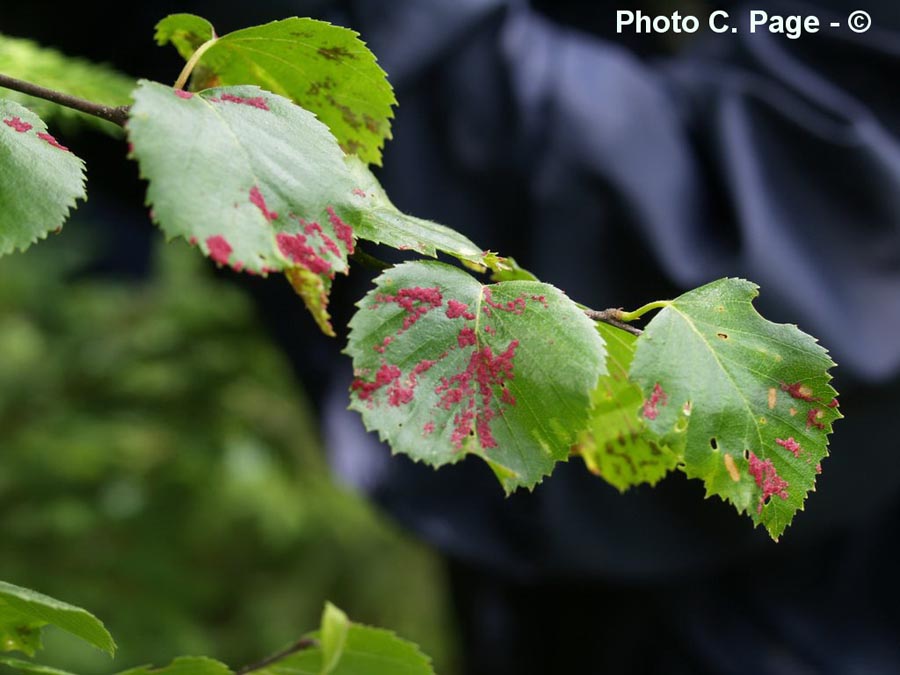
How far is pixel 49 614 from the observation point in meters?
0.29

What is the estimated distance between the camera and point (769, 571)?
4.68ft

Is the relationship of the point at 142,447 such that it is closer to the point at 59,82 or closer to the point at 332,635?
the point at 59,82

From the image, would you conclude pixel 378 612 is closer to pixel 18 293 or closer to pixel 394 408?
pixel 18 293

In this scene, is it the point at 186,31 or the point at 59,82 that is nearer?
the point at 186,31

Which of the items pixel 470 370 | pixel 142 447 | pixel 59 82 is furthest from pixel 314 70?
pixel 142 447

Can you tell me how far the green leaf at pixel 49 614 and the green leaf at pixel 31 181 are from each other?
3.8 inches

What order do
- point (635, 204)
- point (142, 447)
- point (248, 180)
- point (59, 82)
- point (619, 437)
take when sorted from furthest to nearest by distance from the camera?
point (142, 447) → point (635, 204) → point (59, 82) → point (619, 437) → point (248, 180)

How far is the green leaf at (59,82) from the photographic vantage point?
1.59 ft

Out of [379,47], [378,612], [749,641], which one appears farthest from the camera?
[378,612]

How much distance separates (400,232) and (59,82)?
0.33m

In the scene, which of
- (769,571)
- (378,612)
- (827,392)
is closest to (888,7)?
(769,571)

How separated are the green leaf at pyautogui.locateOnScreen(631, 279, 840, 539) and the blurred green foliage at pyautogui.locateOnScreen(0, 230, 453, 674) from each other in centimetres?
131

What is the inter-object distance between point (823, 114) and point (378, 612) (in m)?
1.57

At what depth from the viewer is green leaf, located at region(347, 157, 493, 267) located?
0.93 ft
